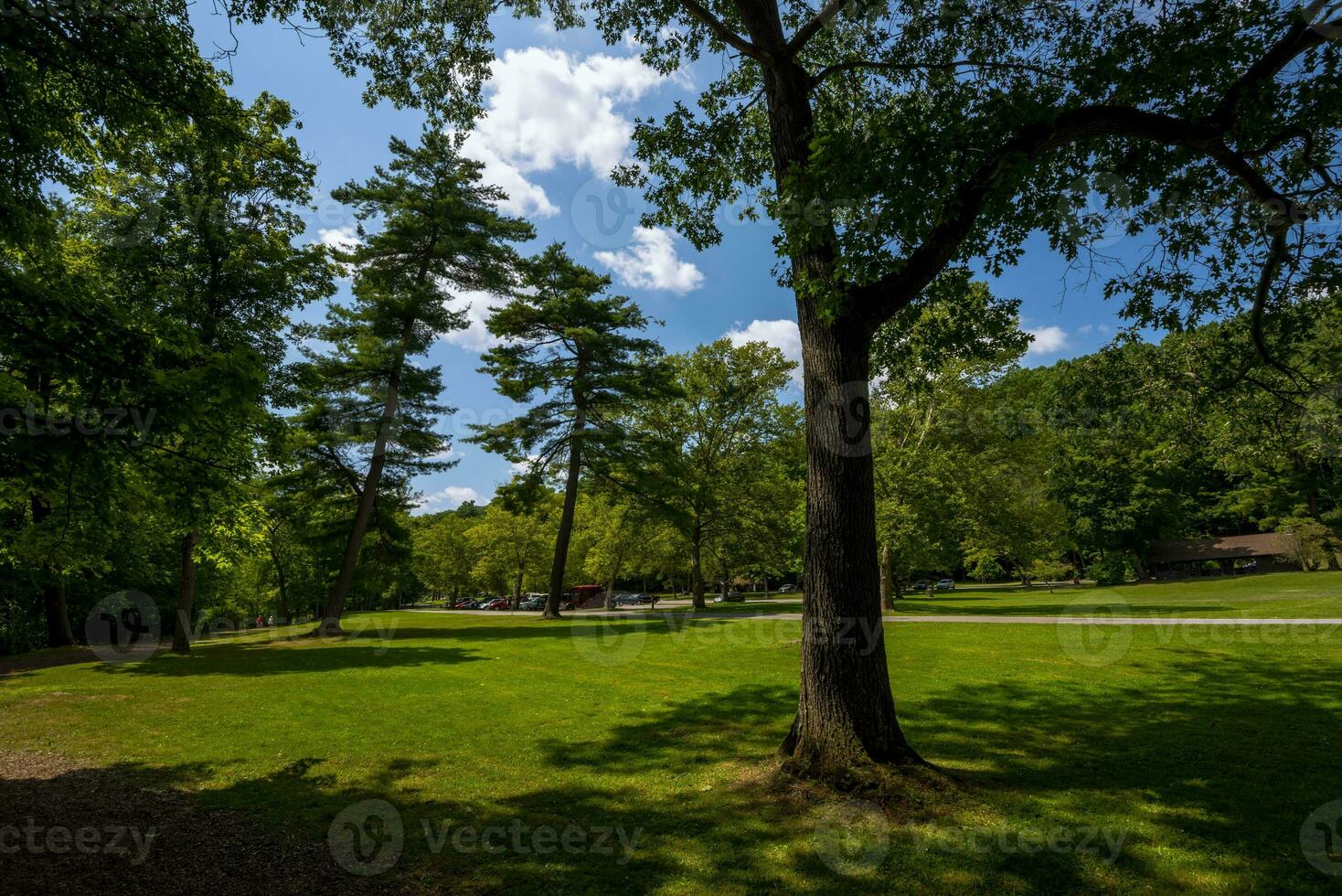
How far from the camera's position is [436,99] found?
8.72m

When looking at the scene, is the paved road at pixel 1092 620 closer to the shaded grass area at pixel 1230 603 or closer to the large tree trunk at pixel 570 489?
the shaded grass area at pixel 1230 603

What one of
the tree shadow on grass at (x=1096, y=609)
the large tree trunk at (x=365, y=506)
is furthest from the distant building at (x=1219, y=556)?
the large tree trunk at (x=365, y=506)

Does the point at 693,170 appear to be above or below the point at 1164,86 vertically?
above

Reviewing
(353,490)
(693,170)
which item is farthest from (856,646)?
(353,490)

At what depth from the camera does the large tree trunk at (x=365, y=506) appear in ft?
72.6

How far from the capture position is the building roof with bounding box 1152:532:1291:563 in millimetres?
49969

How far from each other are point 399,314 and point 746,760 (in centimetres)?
2163

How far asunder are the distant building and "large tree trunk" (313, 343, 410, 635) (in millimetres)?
63485

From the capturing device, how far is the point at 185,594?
1744 centimetres

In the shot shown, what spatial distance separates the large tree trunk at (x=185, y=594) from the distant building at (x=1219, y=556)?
68417 millimetres

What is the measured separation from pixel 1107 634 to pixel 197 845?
19.5 m

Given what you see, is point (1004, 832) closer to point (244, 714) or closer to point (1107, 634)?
point (244, 714)

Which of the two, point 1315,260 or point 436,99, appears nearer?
point 1315,260

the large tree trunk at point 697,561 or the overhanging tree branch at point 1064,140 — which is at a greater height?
the overhanging tree branch at point 1064,140
